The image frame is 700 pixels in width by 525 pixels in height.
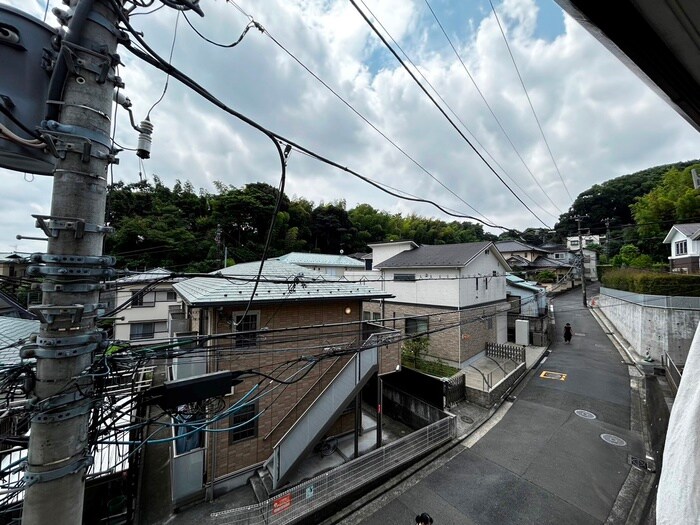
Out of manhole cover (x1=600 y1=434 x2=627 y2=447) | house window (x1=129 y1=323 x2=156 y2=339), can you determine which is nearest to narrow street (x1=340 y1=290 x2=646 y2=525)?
manhole cover (x1=600 y1=434 x2=627 y2=447)

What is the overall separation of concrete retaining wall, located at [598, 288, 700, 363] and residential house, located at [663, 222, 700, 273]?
31.0 ft

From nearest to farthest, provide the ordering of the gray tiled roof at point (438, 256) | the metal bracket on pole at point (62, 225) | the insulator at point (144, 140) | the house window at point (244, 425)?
the metal bracket on pole at point (62, 225) → the insulator at point (144, 140) → the house window at point (244, 425) → the gray tiled roof at point (438, 256)

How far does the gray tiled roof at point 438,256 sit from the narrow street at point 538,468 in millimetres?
6836

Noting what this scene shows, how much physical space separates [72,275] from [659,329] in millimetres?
19037

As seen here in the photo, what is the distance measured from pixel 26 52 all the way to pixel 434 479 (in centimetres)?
955

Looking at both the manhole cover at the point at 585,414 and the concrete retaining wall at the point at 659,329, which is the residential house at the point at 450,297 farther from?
the concrete retaining wall at the point at 659,329

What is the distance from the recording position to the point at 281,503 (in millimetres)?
5332

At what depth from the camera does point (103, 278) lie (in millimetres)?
2211

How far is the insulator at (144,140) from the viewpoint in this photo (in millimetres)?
2619

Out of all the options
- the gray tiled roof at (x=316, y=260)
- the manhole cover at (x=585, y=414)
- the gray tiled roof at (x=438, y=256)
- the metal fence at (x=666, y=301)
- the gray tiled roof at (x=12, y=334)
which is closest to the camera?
the gray tiled roof at (x=12, y=334)

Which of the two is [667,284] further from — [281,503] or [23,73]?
[23,73]

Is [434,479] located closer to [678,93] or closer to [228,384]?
[228,384]

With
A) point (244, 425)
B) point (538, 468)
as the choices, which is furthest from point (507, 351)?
point (244, 425)

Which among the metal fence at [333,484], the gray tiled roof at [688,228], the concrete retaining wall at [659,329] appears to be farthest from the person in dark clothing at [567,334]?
the metal fence at [333,484]
